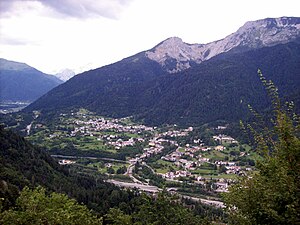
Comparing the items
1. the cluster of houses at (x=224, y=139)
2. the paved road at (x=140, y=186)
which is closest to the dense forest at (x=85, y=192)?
the paved road at (x=140, y=186)

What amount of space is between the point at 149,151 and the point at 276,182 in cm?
8952

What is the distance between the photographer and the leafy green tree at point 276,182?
8273mm

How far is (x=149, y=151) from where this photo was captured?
320ft

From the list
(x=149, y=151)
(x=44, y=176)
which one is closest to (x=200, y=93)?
(x=149, y=151)

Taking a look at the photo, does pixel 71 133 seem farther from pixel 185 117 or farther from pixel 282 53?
pixel 282 53

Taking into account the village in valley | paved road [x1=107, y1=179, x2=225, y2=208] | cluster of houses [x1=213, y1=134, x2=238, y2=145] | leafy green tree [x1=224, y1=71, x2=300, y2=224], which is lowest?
paved road [x1=107, y1=179, x2=225, y2=208]

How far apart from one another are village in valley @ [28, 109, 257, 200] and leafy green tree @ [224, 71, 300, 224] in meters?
48.2

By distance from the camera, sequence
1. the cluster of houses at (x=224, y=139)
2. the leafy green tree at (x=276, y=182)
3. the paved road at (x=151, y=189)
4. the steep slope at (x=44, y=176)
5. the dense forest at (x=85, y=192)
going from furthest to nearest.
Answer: the cluster of houses at (x=224, y=139)
the paved road at (x=151, y=189)
the steep slope at (x=44, y=176)
the dense forest at (x=85, y=192)
the leafy green tree at (x=276, y=182)

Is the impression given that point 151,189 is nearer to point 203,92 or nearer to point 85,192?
point 85,192

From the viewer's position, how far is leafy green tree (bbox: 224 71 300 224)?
827 centimetres

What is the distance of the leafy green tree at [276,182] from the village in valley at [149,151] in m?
48.2

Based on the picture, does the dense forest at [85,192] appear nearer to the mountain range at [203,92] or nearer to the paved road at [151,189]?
the paved road at [151,189]

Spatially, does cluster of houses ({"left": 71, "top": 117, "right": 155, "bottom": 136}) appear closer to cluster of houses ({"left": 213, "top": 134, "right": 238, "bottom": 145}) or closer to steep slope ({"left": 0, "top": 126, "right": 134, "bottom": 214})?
cluster of houses ({"left": 213, "top": 134, "right": 238, "bottom": 145})

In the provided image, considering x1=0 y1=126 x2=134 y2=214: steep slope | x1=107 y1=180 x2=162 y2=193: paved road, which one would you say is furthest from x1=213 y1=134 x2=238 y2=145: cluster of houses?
x1=0 y1=126 x2=134 y2=214: steep slope
